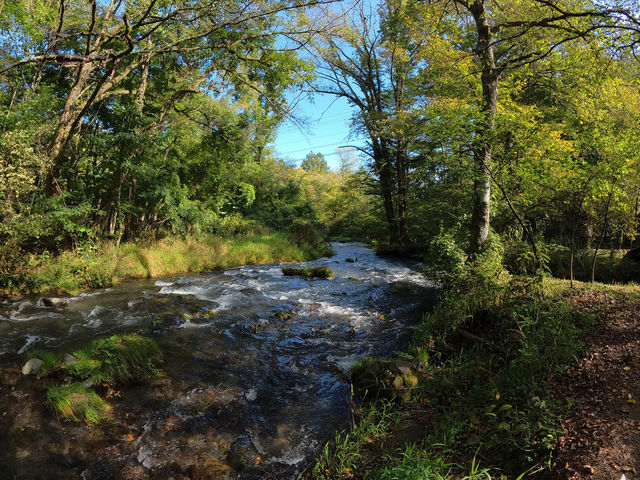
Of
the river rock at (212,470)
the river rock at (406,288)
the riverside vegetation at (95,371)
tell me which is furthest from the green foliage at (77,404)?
the river rock at (406,288)

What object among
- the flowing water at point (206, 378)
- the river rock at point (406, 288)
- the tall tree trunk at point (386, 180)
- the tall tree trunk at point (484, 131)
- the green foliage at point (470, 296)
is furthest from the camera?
the tall tree trunk at point (386, 180)

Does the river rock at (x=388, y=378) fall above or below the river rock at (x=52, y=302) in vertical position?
below

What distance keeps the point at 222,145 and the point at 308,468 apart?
15.1 metres

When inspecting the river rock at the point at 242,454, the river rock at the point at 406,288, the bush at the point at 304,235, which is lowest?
the river rock at the point at 242,454

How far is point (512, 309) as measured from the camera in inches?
215

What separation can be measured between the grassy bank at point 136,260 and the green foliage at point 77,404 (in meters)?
6.16

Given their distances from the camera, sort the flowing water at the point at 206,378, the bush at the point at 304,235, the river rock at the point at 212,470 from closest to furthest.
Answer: the river rock at the point at 212,470
the flowing water at the point at 206,378
the bush at the point at 304,235

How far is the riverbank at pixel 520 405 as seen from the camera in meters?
2.77

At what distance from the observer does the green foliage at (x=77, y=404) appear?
395cm

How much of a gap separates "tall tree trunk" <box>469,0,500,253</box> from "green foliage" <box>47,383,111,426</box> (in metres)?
7.31

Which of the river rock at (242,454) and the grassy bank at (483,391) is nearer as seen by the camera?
the grassy bank at (483,391)

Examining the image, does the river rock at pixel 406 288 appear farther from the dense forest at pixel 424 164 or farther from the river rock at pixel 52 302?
the river rock at pixel 52 302

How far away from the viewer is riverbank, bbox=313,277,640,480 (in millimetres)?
2771

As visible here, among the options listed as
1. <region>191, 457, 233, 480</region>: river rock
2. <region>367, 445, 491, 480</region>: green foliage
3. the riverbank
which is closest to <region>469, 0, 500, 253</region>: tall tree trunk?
the riverbank
